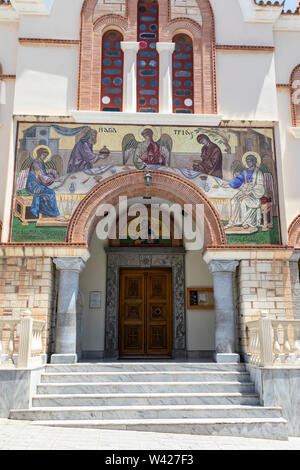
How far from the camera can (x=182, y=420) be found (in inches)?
278

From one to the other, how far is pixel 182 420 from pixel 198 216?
4510 mm

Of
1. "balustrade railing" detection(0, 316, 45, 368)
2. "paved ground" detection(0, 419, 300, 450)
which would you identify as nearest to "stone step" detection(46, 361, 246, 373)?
"balustrade railing" detection(0, 316, 45, 368)

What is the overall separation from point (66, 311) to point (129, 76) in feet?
19.2

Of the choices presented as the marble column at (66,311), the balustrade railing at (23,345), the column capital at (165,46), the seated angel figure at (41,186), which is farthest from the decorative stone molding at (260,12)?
the balustrade railing at (23,345)

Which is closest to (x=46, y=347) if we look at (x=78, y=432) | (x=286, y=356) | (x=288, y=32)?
(x=78, y=432)

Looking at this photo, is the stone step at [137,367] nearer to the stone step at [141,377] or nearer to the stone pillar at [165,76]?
the stone step at [141,377]

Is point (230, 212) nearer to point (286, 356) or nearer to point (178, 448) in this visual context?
point (286, 356)

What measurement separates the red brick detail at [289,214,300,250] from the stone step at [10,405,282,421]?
4.22 meters

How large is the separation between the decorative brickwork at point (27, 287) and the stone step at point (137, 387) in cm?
133

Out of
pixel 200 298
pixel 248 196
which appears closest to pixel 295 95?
pixel 248 196

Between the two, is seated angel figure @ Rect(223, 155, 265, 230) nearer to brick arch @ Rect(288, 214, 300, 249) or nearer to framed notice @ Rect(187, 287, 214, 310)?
brick arch @ Rect(288, 214, 300, 249)

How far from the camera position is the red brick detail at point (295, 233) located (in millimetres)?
10281

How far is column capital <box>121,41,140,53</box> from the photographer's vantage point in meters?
10.8

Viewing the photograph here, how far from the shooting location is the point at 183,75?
10969 millimetres
